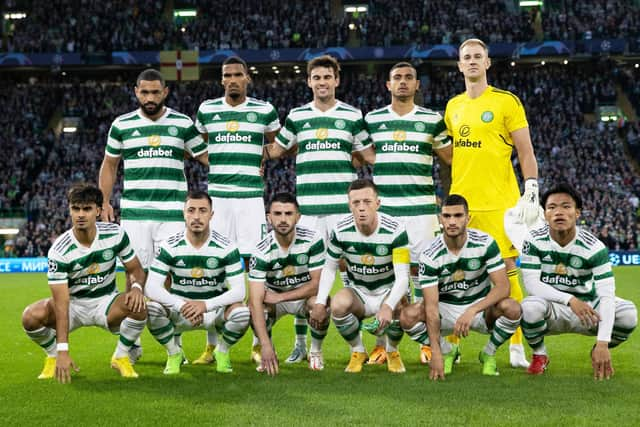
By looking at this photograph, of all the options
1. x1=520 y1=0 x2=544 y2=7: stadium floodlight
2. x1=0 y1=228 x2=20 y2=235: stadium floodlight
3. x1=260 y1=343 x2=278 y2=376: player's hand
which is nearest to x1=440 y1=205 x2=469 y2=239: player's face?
x1=260 y1=343 x2=278 y2=376: player's hand

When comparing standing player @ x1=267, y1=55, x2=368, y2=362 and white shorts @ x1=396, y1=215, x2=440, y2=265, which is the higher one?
standing player @ x1=267, y1=55, x2=368, y2=362

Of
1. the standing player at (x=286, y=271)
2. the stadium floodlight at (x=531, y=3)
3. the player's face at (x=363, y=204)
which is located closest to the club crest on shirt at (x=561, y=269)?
the player's face at (x=363, y=204)

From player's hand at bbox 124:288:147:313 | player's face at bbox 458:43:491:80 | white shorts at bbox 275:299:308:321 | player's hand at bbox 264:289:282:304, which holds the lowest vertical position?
white shorts at bbox 275:299:308:321

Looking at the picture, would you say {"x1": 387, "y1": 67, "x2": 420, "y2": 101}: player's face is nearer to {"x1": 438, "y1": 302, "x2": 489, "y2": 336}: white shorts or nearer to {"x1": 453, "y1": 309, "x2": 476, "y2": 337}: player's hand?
{"x1": 438, "y1": 302, "x2": 489, "y2": 336}: white shorts

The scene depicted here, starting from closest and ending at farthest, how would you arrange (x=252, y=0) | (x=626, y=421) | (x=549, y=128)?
1. (x=626, y=421)
2. (x=549, y=128)
3. (x=252, y=0)

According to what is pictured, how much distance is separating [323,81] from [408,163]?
900 millimetres

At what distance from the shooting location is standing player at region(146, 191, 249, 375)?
555 centimetres

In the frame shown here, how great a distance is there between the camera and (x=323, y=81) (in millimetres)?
6160

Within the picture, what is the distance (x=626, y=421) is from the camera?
13.3ft

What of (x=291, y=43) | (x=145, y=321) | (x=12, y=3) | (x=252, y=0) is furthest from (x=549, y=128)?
(x=145, y=321)

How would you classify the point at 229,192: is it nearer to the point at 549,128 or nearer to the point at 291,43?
the point at 549,128

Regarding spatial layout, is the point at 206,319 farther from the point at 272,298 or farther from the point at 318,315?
the point at 318,315

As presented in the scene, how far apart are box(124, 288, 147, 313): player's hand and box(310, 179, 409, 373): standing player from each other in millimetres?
1163

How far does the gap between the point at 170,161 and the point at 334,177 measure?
1.28 meters
